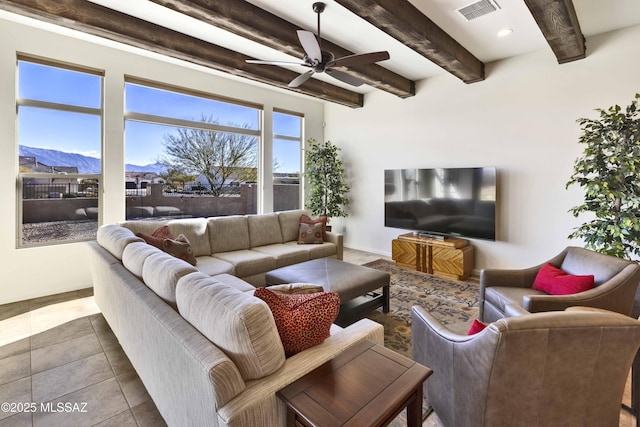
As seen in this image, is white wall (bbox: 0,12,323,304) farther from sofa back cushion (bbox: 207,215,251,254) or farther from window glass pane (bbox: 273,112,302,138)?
window glass pane (bbox: 273,112,302,138)

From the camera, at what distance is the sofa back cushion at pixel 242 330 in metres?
1.13

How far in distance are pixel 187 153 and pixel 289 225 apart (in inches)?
79.6

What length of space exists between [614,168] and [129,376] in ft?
14.8

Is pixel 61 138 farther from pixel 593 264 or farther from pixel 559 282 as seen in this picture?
pixel 593 264

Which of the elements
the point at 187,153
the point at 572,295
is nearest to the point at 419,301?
the point at 572,295

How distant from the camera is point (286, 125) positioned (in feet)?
19.8

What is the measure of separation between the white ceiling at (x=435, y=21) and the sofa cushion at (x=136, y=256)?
2.39m

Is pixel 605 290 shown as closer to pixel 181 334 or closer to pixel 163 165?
pixel 181 334

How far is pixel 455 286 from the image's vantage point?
13.1 feet

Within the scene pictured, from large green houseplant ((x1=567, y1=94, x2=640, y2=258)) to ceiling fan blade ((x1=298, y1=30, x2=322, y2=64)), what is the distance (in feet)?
8.96

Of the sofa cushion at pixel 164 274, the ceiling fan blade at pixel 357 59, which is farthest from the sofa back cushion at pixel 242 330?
the ceiling fan blade at pixel 357 59

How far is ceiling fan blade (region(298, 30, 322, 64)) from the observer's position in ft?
8.31

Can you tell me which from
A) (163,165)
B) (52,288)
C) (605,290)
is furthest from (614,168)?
(52,288)

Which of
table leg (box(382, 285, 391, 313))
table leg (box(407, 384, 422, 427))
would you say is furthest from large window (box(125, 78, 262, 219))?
table leg (box(407, 384, 422, 427))
